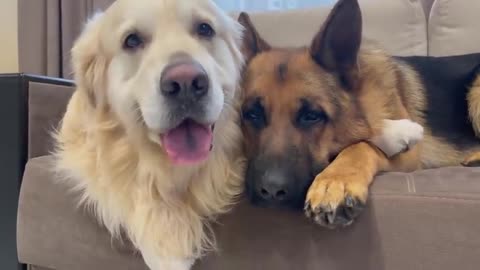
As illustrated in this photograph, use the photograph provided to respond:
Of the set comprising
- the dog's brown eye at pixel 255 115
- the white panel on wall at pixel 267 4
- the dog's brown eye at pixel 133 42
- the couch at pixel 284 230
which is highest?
the white panel on wall at pixel 267 4

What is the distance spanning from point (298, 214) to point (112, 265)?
44 cm

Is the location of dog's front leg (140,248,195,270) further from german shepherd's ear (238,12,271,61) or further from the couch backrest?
the couch backrest

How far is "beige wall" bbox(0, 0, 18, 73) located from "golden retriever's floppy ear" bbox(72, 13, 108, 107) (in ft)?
7.36

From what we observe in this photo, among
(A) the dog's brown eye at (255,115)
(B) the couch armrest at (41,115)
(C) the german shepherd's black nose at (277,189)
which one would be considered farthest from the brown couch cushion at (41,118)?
(C) the german shepherd's black nose at (277,189)

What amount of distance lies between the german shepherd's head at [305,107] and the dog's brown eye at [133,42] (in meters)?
0.26

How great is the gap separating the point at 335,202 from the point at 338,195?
0.04 feet

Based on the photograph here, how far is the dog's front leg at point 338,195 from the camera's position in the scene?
924 millimetres

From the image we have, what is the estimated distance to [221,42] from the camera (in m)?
1.20

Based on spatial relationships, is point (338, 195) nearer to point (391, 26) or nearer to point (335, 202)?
point (335, 202)

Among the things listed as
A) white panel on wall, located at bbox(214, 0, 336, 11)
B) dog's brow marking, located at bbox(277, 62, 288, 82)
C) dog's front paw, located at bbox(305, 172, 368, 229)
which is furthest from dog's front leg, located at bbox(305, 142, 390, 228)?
white panel on wall, located at bbox(214, 0, 336, 11)

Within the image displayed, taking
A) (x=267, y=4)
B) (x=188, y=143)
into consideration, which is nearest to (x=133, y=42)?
(x=188, y=143)

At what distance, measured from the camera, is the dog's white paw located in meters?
1.21

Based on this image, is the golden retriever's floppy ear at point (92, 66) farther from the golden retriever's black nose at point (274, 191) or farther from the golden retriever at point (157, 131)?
the golden retriever's black nose at point (274, 191)

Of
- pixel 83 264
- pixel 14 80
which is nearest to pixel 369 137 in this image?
pixel 83 264
